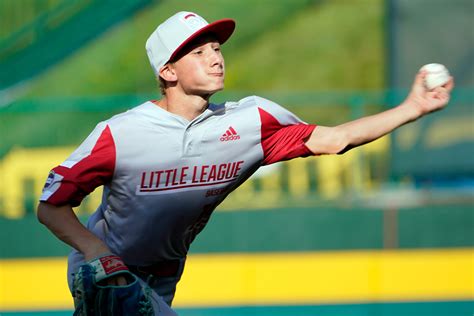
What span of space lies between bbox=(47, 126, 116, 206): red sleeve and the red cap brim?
0.49m

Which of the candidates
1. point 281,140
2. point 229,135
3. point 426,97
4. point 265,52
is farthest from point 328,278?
point 265,52

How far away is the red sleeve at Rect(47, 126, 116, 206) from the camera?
4.35 metres

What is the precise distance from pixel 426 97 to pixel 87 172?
58.2 inches

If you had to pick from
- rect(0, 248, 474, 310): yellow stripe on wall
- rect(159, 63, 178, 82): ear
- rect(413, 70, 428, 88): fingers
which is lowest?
rect(0, 248, 474, 310): yellow stripe on wall

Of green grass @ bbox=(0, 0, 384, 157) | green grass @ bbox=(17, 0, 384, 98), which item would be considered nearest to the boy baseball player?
green grass @ bbox=(0, 0, 384, 157)

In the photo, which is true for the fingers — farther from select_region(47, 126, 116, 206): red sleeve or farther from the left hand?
select_region(47, 126, 116, 206): red sleeve

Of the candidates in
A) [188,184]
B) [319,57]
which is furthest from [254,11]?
[188,184]

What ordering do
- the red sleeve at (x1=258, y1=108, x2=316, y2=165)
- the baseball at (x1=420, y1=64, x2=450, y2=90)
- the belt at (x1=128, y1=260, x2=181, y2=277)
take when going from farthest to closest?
the belt at (x1=128, y1=260, x2=181, y2=277) < the red sleeve at (x1=258, y1=108, x2=316, y2=165) < the baseball at (x1=420, y1=64, x2=450, y2=90)

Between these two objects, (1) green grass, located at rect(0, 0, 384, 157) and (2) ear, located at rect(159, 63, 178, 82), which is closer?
(2) ear, located at rect(159, 63, 178, 82)

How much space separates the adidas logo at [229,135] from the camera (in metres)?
4.70

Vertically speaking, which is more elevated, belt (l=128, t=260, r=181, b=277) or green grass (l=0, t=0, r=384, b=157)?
green grass (l=0, t=0, r=384, b=157)

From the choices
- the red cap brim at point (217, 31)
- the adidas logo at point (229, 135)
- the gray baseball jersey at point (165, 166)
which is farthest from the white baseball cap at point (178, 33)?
the adidas logo at point (229, 135)

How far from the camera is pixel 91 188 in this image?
4.42 metres

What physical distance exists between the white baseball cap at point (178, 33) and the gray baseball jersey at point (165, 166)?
223 millimetres
